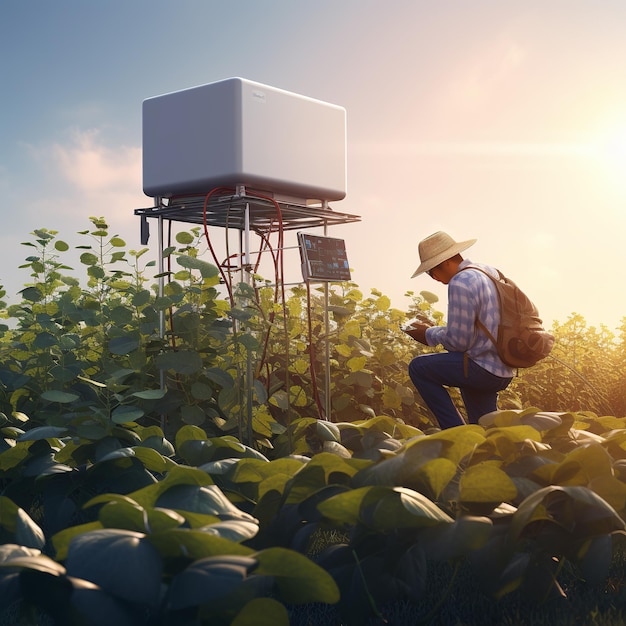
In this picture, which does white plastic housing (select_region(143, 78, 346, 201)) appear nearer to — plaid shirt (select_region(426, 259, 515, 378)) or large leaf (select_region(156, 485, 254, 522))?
plaid shirt (select_region(426, 259, 515, 378))

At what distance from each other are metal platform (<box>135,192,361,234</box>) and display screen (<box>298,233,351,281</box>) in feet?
0.62

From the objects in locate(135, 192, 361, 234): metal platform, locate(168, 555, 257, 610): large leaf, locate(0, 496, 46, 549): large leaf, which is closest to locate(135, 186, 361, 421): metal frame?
locate(135, 192, 361, 234): metal platform

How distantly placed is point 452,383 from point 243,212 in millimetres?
1611

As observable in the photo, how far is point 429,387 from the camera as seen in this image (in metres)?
4.00

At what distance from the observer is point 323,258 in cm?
436

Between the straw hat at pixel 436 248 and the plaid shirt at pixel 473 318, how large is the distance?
0.53 ft

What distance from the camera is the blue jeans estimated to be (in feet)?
12.8

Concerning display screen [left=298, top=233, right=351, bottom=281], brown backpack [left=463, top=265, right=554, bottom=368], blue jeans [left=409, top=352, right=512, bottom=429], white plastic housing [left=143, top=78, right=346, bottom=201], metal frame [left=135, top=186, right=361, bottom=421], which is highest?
white plastic housing [left=143, top=78, right=346, bottom=201]

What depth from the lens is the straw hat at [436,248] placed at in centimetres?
400

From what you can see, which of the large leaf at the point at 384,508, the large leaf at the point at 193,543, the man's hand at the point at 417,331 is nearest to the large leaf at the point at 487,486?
the large leaf at the point at 384,508

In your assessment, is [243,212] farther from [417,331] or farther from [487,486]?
[487,486]

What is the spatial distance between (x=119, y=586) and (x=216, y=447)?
105cm

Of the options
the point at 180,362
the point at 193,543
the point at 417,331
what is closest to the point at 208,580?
the point at 193,543

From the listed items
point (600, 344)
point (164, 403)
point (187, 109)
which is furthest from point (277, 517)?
point (600, 344)
